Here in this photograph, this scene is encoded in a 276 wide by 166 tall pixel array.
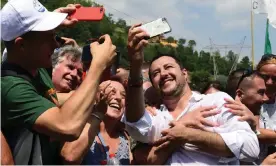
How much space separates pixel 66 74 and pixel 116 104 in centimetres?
44

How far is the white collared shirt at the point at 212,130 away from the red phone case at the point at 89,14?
0.75m

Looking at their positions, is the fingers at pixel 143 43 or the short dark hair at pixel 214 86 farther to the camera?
the short dark hair at pixel 214 86

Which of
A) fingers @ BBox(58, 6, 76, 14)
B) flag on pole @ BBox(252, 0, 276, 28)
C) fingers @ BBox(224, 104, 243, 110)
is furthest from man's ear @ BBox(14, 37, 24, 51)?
flag on pole @ BBox(252, 0, 276, 28)

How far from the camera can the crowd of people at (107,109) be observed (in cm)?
225

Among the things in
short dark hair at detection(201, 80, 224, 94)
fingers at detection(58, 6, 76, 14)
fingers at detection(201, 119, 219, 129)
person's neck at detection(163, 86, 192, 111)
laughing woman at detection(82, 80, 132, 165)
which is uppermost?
fingers at detection(58, 6, 76, 14)

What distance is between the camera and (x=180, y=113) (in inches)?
129

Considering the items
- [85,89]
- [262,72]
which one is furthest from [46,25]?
[262,72]

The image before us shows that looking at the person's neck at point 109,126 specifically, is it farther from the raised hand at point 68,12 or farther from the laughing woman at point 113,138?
the raised hand at point 68,12

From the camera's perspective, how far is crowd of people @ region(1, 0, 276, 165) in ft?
7.39

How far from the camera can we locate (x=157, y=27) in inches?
111

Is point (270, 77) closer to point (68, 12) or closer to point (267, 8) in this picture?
point (68, 12)

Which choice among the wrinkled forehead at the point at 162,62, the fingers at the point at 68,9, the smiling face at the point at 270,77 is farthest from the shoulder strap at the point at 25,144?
the smiling face at the point at 270,77

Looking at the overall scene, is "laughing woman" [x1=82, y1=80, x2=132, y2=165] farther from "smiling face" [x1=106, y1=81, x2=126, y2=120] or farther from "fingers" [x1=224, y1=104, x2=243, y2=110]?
"fingers" [x1=224, y1=104, x2=243, y2=110]

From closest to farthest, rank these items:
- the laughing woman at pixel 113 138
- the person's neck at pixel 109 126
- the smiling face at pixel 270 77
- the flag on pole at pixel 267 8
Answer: the laughing woman at pixel 113 138 < the person's neck at pixel 109 126 < the smiling face at pixel 270 77 < the flag on pole at pixel 267 8
